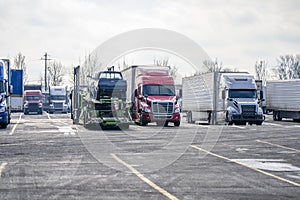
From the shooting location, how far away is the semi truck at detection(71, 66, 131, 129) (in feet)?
104

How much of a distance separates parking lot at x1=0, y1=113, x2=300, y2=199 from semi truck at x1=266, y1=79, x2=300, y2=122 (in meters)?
20.8

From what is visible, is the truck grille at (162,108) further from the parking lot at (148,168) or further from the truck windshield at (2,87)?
the parking lot at (148,168)

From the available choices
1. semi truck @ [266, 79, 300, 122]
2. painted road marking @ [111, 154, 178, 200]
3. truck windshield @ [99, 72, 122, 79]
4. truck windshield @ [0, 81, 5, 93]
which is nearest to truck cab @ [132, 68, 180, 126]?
truck windshield @ [99, 72, 122, 79]

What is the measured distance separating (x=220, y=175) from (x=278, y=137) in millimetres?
13726

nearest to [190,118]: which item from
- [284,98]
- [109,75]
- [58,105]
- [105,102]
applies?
[284,98]

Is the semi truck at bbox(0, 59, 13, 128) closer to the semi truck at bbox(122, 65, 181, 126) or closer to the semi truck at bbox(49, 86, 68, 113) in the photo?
the semi truck at bbox(122, 65, 181, 126)

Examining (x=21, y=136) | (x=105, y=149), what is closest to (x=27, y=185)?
(x=105, y=149)

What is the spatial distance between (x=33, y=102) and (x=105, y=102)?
35.5 metres

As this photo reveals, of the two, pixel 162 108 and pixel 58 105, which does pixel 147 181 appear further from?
pixel 58 105

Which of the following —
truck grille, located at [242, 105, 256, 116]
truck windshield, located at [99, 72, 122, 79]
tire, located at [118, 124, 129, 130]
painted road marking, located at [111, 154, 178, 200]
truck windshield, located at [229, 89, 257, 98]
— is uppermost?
truck windshield, located at [99, 72, 122, 79]

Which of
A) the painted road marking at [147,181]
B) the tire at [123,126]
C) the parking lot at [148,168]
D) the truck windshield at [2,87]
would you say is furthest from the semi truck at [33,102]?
the painted road marking at [147,181]

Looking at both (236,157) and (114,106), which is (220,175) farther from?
(114,106)

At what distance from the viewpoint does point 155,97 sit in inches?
1403

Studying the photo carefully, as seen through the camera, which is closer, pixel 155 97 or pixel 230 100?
pixel 155 97
